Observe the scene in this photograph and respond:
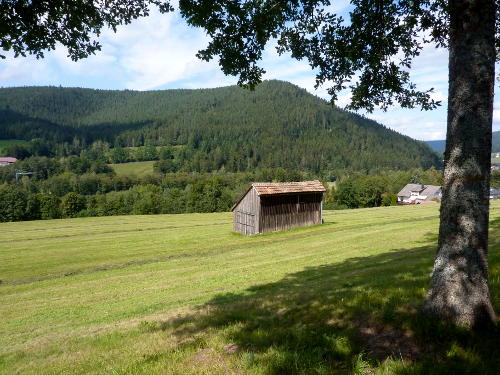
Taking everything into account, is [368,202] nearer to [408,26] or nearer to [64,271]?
[64,271]

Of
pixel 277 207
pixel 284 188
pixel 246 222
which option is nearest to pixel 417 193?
pixel 284 188

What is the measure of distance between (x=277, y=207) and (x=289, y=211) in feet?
6.04

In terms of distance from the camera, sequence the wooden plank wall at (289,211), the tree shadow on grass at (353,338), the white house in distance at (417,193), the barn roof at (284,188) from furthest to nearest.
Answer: the white house in distance at (417,193), the wooden plank wall at (289,211), the barn roof at (284,188), the tree shadow on grass at (353,338)

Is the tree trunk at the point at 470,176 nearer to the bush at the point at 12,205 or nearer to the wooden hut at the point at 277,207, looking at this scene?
the wooden hut at the point at 277,207

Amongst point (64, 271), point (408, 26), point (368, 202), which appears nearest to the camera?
point (408, 26)

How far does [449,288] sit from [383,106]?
17.0 feet

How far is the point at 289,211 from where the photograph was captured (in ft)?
131

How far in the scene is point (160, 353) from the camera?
225 inches

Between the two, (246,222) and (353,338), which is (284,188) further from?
(353,338)

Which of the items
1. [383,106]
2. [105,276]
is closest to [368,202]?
[105,276]

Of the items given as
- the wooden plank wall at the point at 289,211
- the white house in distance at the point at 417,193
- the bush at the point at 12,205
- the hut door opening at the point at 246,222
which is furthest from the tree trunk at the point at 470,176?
the white house in distance at the point at 417,193

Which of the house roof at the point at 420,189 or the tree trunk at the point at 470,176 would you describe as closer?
the tree trunk at the point at 470,176

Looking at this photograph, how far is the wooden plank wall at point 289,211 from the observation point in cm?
3831

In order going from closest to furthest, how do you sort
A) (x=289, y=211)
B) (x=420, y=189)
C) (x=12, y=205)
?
1. (x=289, y=211)
2. (x=12, y=205)
3. (x=420, y=189)
